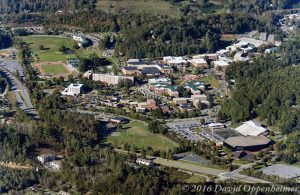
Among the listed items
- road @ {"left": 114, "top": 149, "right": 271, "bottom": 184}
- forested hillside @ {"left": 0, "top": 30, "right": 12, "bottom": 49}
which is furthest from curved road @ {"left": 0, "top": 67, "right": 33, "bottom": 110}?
road @ {"left": 114, "top": 149, "right": 271, "bottom": 184}

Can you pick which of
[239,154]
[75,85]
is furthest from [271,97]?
[75,85]

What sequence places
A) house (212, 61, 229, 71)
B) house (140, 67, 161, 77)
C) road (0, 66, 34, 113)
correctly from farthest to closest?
house (212, 61, 229, 71)
house (140, 67, 161, 77)
road (0, 66, 34, 113)

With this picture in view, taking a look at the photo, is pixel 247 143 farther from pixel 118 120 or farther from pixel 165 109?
pixel 118 120

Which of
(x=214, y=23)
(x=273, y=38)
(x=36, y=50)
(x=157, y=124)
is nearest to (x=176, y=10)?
(x=214, y=23)

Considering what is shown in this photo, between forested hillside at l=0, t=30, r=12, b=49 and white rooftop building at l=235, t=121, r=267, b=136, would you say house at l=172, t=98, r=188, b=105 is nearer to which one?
white rooftop building at l=235, t=121, r=267, b=136

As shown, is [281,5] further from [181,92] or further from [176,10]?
[181,92]

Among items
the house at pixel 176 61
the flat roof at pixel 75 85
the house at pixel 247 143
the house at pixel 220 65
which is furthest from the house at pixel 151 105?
the house at pixel 220 65
